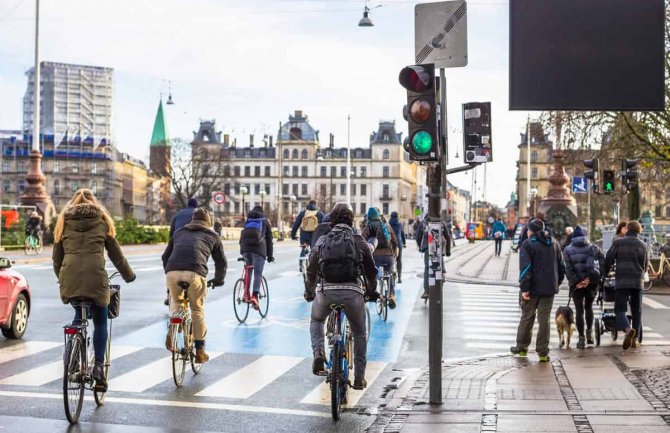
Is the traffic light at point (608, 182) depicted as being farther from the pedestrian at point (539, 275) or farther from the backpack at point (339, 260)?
the backpack at point (339, 260)

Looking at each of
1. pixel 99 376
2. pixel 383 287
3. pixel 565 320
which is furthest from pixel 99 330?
pixel 383 287

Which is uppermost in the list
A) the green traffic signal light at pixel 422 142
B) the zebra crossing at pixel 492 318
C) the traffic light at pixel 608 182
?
the traffic light at pixel 608 182

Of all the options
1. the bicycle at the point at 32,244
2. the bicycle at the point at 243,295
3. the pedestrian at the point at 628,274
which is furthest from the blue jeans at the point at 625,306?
the bicycle at the point at 32,244

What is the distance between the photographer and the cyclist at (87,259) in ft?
25.9

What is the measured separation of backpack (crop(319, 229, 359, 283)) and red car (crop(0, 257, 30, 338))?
559 cm

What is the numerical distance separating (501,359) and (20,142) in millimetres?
114771

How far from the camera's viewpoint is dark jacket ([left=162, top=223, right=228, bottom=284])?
967 centimetres

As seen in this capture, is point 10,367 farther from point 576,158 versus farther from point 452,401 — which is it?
point 576,158

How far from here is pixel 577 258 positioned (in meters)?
13.0

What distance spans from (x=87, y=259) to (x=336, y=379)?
2.34m

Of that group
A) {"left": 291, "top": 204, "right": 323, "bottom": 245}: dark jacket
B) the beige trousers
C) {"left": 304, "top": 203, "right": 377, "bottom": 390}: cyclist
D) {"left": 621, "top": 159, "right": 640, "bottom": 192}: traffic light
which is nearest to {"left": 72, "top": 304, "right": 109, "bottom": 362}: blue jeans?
the beige trousers

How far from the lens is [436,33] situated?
29.0ft

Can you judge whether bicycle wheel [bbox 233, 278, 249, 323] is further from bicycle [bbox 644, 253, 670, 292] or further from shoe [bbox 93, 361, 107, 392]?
bicycle [bbox 644, 253, 670, 292]

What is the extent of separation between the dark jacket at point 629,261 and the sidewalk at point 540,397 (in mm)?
1272
